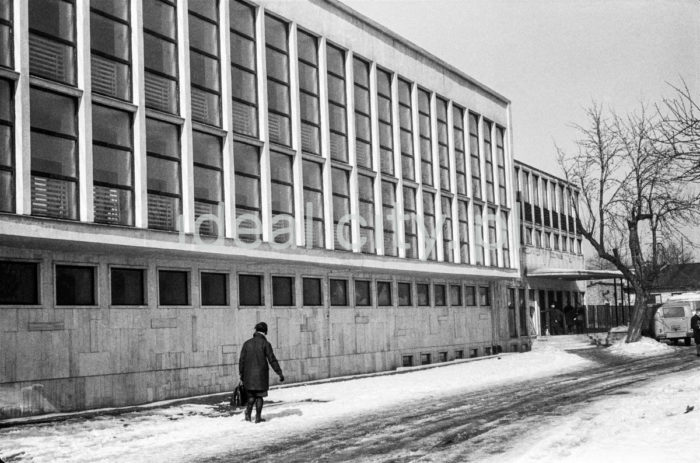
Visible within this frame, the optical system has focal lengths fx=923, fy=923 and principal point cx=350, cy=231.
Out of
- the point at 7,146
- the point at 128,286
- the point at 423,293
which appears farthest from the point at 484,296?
the point at 7,146

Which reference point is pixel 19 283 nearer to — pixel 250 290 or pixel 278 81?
pixel 250 290

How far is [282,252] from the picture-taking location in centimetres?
2442

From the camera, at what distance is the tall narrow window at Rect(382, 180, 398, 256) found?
3116 cm

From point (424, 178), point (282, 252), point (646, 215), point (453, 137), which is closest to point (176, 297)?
point (282, 252)

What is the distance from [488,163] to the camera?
132 ft

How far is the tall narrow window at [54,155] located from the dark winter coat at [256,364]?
514 centimetres

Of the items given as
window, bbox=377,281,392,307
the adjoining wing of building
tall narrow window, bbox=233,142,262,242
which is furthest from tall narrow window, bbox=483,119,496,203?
tall narrow window, bbox=233,142,262,242

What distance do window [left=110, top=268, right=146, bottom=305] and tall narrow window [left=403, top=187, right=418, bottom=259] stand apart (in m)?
13.5

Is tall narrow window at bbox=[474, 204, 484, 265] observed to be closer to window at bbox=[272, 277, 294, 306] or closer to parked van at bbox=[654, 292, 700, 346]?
parked van at bbox=[654, 292, 700, 346]

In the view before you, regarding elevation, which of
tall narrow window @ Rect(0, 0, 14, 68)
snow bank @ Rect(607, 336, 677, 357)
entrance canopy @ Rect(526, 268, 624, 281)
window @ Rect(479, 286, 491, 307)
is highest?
tall narrow window @ Rect(0, 0, 14, 68)

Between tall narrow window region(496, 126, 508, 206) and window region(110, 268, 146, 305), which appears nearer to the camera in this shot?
window region(110, 268, 146, 305)

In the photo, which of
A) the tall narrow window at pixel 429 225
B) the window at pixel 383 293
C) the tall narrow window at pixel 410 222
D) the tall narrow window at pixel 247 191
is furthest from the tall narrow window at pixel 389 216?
the tall narrow window at pixel 247 191

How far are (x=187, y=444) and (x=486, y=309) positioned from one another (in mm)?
28057

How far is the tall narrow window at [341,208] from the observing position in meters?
27.9
